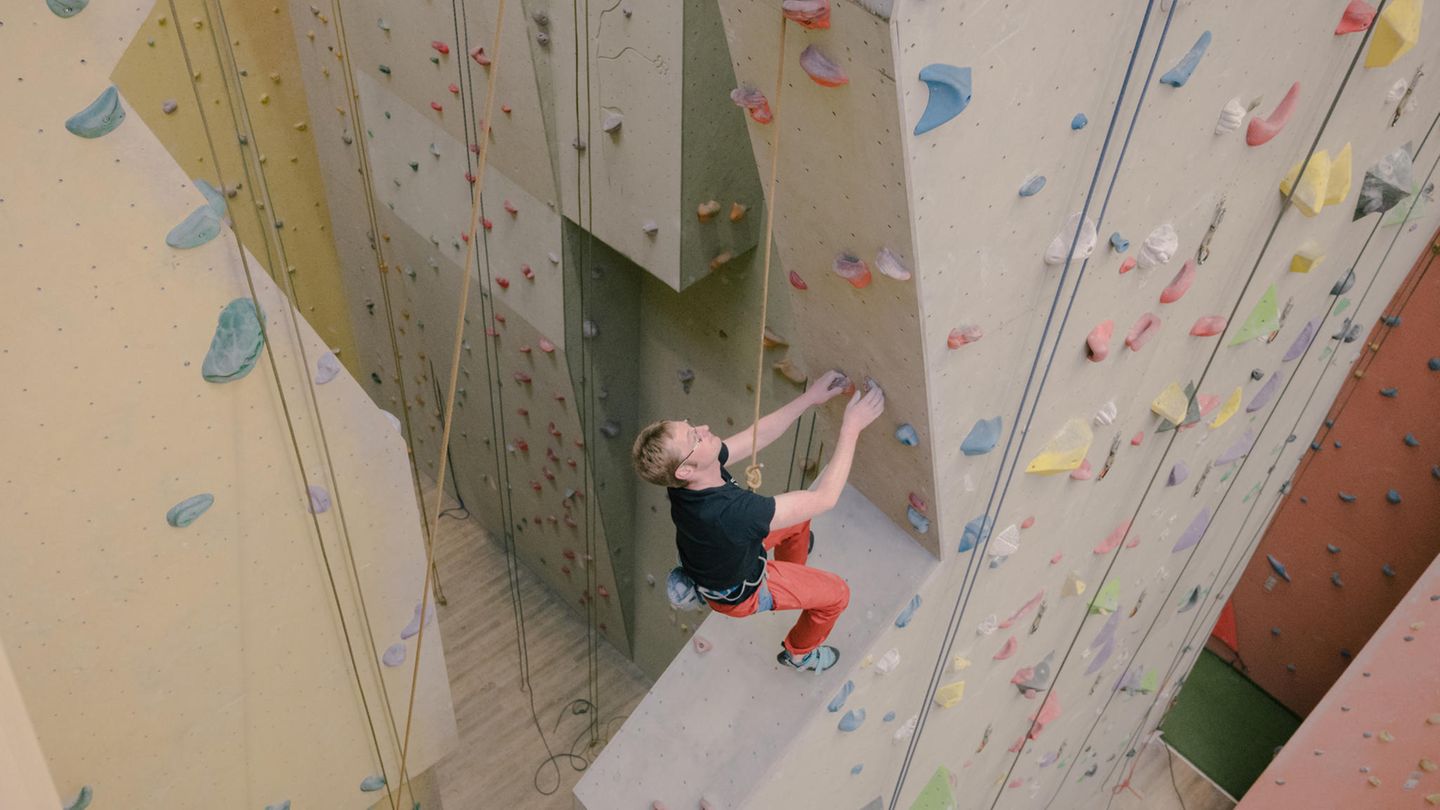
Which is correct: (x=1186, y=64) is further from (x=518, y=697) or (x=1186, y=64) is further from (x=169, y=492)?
(x=518, y=697)

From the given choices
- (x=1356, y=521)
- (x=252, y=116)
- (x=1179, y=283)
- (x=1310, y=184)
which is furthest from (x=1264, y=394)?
(x=252, y=116)

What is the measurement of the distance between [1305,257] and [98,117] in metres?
3.21

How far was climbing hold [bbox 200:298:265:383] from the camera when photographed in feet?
7.03

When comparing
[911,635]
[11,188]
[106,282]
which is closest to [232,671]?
[106,282]

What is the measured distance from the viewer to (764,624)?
295cm

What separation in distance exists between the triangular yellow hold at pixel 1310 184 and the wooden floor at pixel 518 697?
4204 millimetres

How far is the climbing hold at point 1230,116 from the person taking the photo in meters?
2.62

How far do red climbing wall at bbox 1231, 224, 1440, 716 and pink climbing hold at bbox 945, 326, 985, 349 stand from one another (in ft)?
10.6

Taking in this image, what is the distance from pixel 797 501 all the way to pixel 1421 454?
4264 mm

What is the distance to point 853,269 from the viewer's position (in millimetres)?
2273

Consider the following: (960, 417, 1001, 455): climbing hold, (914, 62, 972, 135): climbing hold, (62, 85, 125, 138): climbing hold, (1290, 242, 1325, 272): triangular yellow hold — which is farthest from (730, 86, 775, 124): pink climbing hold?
(1290, 242, 1325, 272): triangular yellow hold

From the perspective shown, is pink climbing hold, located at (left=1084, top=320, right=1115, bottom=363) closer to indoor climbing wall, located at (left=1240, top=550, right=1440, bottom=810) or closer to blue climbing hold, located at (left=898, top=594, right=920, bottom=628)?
blue climbing hold, located at (left=898, top=594, right=920, bottom=628)

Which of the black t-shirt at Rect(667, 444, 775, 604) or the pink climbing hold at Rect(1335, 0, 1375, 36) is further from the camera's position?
the pink climbing hold at Rect(1335, 0, 1375, 36)

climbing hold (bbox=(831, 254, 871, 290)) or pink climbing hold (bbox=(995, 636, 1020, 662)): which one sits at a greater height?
climbing hold (bbox=(831, 254, 871, 290))
